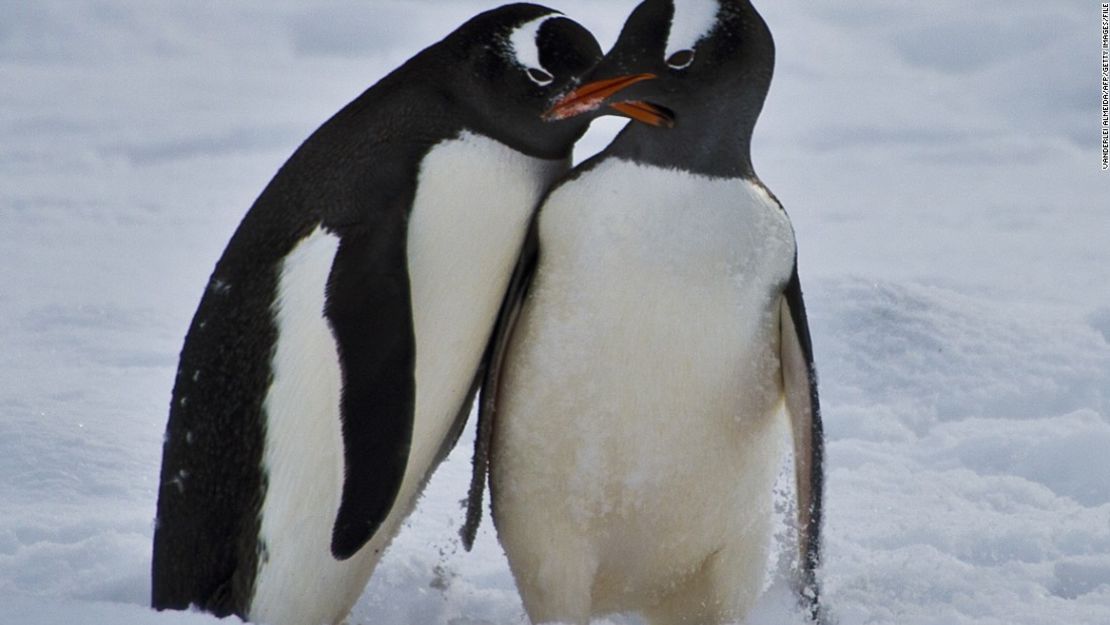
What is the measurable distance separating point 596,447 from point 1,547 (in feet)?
5.14

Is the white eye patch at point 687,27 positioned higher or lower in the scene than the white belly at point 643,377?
higher

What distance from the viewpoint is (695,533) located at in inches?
105

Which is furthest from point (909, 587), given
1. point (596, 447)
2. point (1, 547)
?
point (1, 547)

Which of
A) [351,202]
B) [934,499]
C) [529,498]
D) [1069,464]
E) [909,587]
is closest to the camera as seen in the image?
[351,202]

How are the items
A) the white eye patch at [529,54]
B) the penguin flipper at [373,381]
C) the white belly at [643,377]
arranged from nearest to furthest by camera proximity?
the penguin flipper at [373,381] < the white belly at [643,377] < the white eye patch at [529,54]

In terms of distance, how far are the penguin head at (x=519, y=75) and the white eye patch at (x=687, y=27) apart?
18 cm

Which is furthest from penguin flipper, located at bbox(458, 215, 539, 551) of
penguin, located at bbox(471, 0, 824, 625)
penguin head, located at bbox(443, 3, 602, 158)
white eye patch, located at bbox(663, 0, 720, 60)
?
white eye patch, located at bbox(663, 0, 720, 60)

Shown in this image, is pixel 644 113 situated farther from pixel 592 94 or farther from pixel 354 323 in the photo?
pixel 354 323

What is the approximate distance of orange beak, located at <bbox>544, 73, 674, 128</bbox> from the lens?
249 cm

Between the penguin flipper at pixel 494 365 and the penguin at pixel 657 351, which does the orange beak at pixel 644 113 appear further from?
the penguin flipper at pixel 494 365

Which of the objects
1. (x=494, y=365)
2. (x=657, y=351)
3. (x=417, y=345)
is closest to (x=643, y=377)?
(x=657, y=351)

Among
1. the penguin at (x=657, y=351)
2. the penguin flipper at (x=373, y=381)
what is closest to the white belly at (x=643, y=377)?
the penguin at (x=657, y=351)

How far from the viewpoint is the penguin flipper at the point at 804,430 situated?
2641mm

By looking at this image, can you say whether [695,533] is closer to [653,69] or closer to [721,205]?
[721,205]
